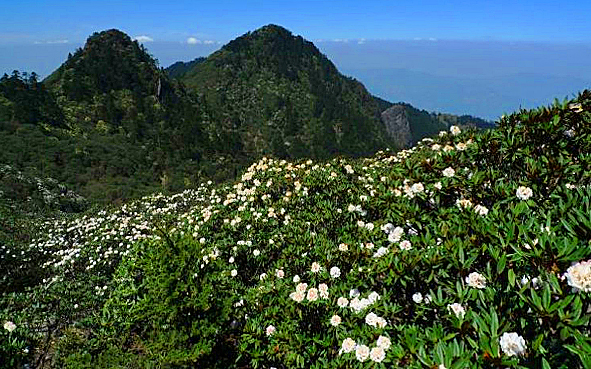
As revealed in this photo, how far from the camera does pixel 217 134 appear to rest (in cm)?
6969

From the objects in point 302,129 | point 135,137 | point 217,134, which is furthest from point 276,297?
point 302,129

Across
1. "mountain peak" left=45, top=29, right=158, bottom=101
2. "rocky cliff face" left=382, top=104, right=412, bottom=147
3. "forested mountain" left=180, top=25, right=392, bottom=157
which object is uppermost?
"mountain peak" left=45, top=29, right=158, bottom=101

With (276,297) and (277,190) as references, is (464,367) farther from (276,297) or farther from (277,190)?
(277,190)

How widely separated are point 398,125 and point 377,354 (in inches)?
4726

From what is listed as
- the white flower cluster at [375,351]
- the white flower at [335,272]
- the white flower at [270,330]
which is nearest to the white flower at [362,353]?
the white flower cluster at [375,351]

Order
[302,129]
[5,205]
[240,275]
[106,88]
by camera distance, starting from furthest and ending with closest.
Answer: [302,129], [106,88], [5,205], [240,275]

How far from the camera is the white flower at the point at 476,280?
9.22ft

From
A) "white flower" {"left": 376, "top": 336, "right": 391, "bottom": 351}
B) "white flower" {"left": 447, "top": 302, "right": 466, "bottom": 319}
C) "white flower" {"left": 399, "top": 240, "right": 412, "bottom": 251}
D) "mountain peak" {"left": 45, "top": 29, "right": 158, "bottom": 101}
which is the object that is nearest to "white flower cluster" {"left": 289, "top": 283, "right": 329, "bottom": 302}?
"white flower" {"left": 399, "top": 240, "right": 412, "bottom": 251}

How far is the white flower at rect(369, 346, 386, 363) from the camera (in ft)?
9.36

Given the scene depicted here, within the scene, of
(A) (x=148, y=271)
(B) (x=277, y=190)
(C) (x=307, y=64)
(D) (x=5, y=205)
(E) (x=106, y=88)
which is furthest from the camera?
(C) (x=307, y=64)

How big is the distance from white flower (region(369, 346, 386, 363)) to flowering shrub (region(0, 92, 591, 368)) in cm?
1

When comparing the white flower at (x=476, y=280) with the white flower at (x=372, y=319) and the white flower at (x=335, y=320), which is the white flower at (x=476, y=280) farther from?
the white flower at (x=335, y=320)

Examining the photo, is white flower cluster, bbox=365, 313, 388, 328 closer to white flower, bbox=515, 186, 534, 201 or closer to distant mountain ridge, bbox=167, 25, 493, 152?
white flower, bbox=515, 186, 534, 201

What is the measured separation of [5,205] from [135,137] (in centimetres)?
3320
